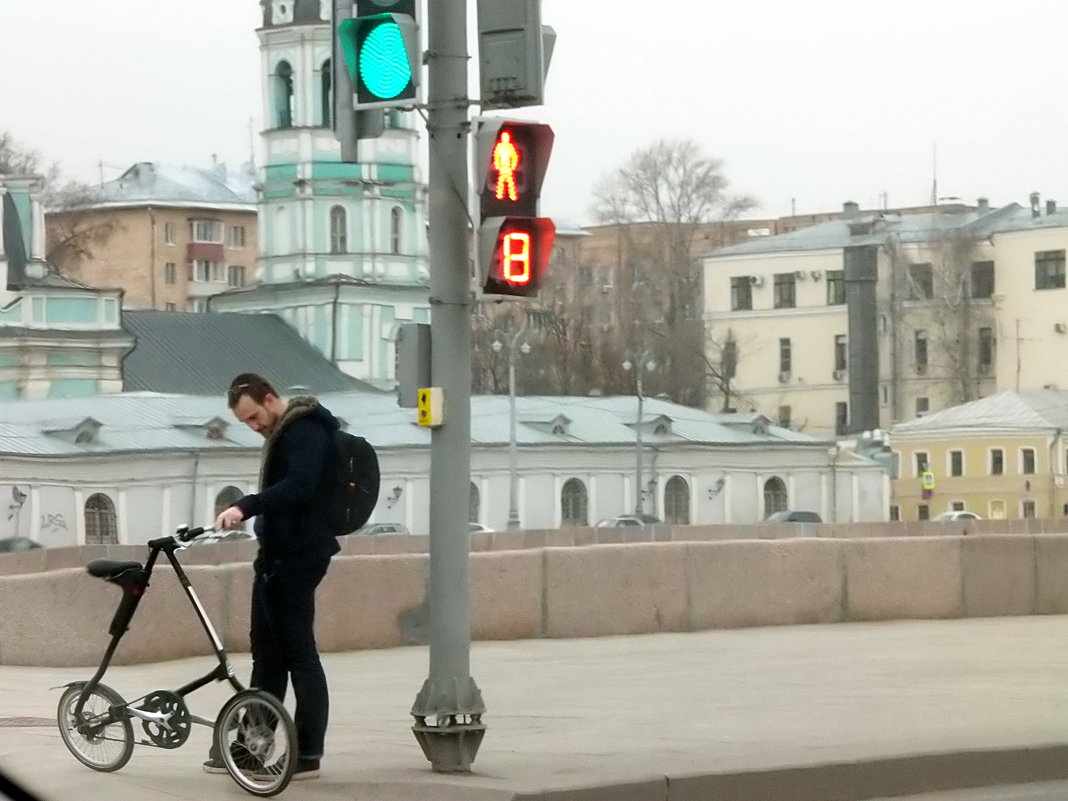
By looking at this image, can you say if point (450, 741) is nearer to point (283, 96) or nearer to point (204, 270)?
point (283, 96)

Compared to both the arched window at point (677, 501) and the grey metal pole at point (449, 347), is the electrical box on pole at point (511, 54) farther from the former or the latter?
the arched window at point (677, 501)

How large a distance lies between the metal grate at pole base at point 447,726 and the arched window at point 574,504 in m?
69.3

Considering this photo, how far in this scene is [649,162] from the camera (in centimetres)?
6656

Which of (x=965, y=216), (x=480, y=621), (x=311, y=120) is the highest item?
(x=311, y=120)

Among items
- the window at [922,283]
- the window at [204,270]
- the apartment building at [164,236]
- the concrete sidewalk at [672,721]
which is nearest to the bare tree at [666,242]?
the window at [922,283]

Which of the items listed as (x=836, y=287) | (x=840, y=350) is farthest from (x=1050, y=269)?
(x=836, y=287)

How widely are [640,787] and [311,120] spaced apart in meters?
88.2

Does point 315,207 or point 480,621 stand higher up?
point 315,207

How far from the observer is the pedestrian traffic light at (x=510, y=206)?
8469 millimetres

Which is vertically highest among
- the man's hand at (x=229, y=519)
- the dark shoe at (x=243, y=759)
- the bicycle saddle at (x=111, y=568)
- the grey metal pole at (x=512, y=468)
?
the man's hand at (x=229, y=519)

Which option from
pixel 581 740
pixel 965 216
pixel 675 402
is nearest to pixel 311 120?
pixel 675 402

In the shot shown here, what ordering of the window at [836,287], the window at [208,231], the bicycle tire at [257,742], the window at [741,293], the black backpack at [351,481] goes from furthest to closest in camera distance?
the window at [208,231] < the window at [836,287] < the window at [741,293] < the black backpack at [351,481] < the bicycle tire at [257,742]

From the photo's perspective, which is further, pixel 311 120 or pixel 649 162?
pixel 311 120

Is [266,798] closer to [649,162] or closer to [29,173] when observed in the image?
[649,162]
